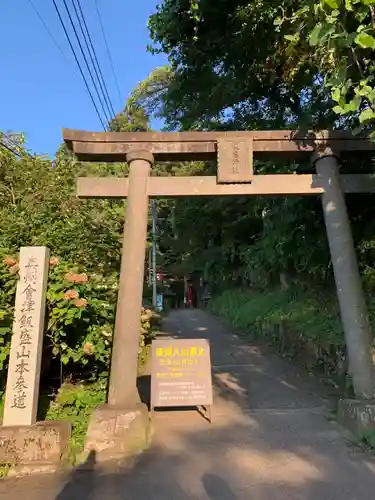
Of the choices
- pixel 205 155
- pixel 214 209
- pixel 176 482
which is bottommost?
pixel 176 482

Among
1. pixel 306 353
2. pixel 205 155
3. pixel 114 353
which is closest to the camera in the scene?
pixel 114 353

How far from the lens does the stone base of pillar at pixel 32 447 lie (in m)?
4.59

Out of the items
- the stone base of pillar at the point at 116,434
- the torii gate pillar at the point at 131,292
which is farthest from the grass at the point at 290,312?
the stone base of pillar at the point at 116,434

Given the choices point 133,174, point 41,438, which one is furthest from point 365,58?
point 41,438

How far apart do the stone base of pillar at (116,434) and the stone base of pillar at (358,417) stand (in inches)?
102

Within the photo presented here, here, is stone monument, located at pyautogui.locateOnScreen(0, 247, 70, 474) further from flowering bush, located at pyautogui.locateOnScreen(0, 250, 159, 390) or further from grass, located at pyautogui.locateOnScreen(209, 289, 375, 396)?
grass, located at pyautogui.locateOnScreen(209, 289, 375, 396)

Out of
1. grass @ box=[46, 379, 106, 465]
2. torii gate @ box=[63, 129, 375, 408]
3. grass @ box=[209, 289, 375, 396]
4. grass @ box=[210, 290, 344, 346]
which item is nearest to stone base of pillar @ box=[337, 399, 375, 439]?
grass @ box=[209, 289, 375, 396]

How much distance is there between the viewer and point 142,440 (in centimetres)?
514

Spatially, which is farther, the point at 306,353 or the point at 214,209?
the point at 214,209

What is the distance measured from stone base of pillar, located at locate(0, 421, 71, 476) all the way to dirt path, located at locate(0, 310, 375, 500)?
247mm

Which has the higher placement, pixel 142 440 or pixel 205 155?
pixel 205 155

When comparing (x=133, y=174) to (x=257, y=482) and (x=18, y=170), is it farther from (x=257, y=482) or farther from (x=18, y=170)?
(x=257, y=482)

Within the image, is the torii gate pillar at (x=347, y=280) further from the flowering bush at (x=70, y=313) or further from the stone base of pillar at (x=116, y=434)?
the flowering bush at (x=70, y=313)

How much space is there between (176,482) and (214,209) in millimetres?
15025
